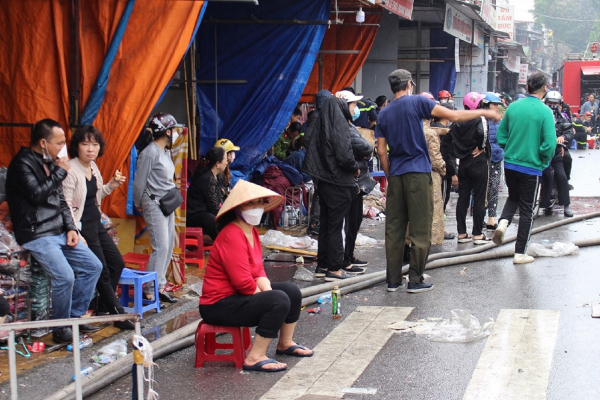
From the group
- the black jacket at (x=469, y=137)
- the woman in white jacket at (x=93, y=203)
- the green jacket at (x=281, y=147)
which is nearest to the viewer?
the woman in white jacket at (x=93, y=203)

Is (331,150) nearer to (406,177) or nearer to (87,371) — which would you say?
(406,177)

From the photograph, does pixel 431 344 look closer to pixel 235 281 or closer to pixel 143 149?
pixel 235 281

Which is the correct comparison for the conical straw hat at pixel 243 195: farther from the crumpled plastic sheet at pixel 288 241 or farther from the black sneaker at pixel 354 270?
the crumpled plastic sheet at pixel 288 241

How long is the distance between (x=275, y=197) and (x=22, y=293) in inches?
87.7

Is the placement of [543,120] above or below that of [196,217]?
above

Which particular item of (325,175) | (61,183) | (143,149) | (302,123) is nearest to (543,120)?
(325,175)

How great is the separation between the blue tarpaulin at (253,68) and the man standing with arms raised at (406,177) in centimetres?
Answer: 372

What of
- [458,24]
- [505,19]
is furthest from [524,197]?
[505,19]

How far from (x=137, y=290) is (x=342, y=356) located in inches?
86.8

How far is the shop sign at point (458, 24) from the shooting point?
66.4 ft

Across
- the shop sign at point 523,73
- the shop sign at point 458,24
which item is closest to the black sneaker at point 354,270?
the shop sign at point 458,24

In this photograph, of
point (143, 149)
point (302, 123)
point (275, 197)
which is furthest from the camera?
point (302, 123)

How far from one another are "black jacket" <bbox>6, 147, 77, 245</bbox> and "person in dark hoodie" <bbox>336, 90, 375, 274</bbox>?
3.48 m

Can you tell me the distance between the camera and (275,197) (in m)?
5.94
